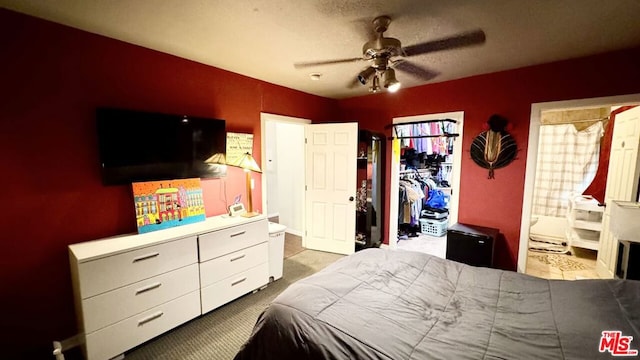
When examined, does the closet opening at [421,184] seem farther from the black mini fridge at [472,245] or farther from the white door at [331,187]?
the white door at [331,187]

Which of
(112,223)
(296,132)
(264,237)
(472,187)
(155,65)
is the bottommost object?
(264,237)

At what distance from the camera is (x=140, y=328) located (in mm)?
1956

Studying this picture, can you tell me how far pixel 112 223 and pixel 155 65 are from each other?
1.46 meters

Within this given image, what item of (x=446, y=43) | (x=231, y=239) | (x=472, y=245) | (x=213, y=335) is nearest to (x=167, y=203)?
(x=231, y=239)

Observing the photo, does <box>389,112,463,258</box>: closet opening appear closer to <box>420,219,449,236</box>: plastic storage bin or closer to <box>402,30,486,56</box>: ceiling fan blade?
<box>420,219,449,236</box>: plastic storage bin

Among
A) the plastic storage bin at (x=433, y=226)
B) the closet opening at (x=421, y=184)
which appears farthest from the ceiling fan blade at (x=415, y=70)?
the plastic storage bin at (x=433, y=226)

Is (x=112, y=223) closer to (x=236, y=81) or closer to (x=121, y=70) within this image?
(x=121, y=70)

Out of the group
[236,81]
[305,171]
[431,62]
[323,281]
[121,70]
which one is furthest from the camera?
[305,171]

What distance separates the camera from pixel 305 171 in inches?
159

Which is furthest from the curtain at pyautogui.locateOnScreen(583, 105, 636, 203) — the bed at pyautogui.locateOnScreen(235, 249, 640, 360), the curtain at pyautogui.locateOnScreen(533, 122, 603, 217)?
the bed at pyautogui.locateOnScreen(235, 249, 640, 360)

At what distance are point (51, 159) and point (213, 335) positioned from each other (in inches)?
72.0

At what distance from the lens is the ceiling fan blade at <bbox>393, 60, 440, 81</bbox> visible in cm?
262

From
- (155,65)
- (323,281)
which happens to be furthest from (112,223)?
(323,281)

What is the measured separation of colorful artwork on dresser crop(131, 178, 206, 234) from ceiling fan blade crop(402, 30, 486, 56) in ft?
7.75
